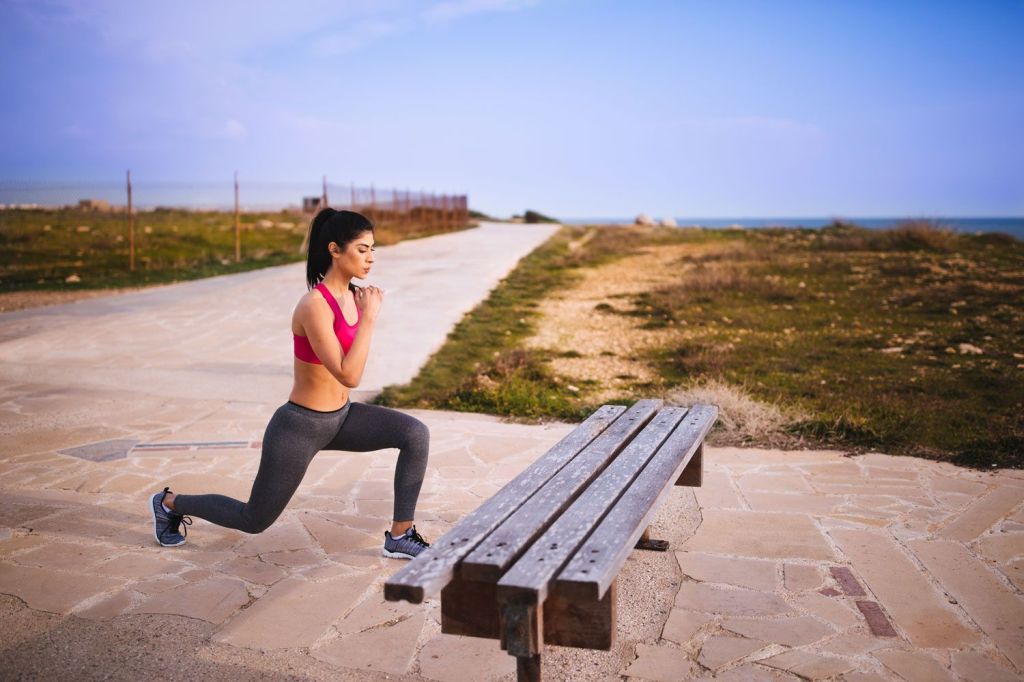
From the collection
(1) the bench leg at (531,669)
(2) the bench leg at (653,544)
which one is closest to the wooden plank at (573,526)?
(1) the bench leg at (531,669)

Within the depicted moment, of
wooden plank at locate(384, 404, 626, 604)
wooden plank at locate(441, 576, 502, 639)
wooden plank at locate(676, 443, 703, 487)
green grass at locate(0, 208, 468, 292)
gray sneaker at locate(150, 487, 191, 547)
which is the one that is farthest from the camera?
green grass at locate(0, 208, 468, 292)

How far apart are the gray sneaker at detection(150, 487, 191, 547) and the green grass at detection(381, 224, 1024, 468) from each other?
3.19 meters

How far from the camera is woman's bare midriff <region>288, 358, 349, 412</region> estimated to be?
3.75 metres

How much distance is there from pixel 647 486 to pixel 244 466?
3212 mm

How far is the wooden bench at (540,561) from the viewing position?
7.94ft

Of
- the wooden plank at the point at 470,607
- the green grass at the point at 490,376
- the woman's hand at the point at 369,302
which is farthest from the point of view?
the green grass at the point at 490,376

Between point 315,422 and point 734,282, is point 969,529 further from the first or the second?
point 734,282

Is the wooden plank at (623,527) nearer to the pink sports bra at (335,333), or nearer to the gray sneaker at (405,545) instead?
the gray sneaker at (405,545)

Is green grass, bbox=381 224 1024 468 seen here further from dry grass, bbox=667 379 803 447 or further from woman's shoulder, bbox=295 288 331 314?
woman's shoulder, bbox=295 288 331 314

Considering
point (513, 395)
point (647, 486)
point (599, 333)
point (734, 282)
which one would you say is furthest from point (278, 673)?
point (734, 282)

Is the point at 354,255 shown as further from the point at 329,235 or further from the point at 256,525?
the point at 256,525

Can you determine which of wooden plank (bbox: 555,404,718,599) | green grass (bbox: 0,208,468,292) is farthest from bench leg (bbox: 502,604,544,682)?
green grass (bbox: 0,208,468,292)

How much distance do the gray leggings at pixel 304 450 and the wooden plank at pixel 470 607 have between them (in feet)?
4.21

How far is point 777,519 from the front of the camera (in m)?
4.69
